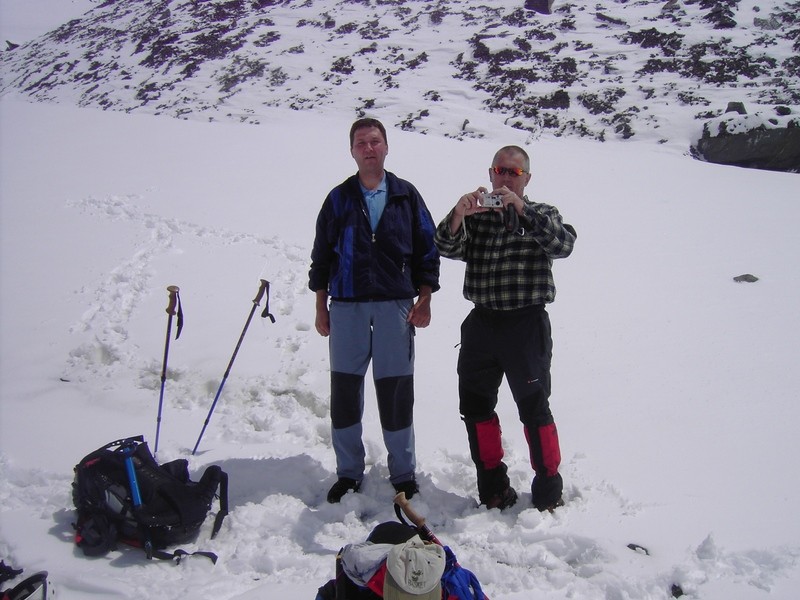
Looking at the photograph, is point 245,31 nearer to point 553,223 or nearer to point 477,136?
point 477,136

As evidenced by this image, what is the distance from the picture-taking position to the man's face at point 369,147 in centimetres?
306

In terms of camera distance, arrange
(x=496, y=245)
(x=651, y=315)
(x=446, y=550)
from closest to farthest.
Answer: (x=446, y=550)
(x=496, y=245)
(x=651, y=315)

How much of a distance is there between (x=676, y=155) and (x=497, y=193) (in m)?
13.3

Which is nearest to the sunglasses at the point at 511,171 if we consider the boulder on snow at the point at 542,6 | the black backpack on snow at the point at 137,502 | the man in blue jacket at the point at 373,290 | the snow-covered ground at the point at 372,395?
the man in blue jacket at the point at 373,290

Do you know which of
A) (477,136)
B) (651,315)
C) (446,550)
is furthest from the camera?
(477,136)

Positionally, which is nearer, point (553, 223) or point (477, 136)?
point (553, 223)

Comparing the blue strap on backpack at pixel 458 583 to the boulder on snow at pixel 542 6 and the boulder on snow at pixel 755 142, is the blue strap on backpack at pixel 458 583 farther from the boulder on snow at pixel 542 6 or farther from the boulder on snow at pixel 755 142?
the boulder on snow at pixel 542 6

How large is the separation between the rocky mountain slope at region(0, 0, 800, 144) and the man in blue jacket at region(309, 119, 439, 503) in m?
14.4

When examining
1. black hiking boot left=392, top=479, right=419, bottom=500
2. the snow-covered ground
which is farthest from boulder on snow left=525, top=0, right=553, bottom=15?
black hiking boot left=392, top=479, right=419, bottom=500

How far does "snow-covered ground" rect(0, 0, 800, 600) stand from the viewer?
266 centimetres

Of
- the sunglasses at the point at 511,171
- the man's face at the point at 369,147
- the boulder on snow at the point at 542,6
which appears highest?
the boulder on snow at the point at 542,6

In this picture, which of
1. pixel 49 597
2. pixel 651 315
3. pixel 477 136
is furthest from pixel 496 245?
pixel 477 136

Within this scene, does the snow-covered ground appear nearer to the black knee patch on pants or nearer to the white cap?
the black knee patch on pants

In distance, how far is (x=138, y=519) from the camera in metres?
2.67
